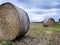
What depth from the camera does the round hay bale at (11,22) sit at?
9.67 meters

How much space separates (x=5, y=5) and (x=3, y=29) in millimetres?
1103

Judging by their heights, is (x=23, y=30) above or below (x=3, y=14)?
below

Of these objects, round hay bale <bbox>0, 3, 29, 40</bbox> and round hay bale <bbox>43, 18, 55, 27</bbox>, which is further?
round hay bale <bbox>43, 18, 55, 27</bbox>

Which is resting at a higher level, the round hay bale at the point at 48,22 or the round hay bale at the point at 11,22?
the round hay bale at the point at 11,22

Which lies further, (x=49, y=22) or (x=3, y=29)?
(x=49, y=22)

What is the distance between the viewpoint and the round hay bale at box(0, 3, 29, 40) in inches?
381

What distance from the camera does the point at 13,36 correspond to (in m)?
9.70

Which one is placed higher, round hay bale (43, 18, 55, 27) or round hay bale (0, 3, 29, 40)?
round hay bale (0, 3, 29, 40)

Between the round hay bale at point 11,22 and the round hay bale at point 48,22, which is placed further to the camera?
the round hay bale at point 48,22

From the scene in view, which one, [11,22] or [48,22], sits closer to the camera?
[11,22]

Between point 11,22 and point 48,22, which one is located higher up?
point 11,22

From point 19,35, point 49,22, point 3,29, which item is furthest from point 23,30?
point 49,22

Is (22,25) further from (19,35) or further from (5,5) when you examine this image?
(5,5)

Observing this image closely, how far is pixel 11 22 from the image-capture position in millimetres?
9906
